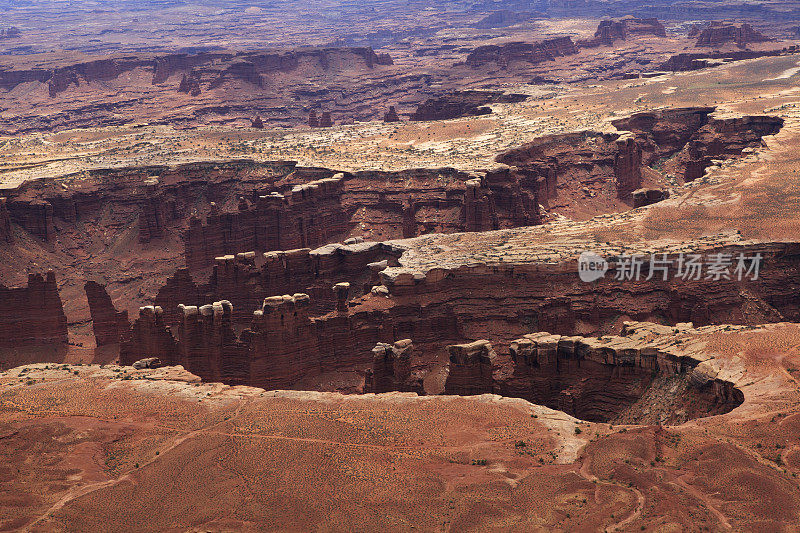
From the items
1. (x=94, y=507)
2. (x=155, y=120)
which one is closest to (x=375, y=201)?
(x=94, y=507)

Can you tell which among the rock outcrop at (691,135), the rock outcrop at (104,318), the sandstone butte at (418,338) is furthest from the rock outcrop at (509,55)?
the rock outcrop at (104,318)

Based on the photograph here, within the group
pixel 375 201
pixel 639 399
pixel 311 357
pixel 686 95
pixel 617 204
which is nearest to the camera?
pixel 639 399

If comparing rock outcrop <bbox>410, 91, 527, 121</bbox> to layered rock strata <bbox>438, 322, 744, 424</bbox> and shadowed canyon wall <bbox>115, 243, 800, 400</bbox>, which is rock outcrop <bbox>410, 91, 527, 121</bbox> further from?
layered rock strata <bbox>438, 322, 744, 424</bbox>

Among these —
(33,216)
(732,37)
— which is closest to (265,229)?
(33,216)

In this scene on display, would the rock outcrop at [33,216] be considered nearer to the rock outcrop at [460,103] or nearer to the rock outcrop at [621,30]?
the rock outcrop at [460,103]

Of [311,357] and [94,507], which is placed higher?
[94,507]

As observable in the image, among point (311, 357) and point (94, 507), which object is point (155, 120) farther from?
point (94, 507)

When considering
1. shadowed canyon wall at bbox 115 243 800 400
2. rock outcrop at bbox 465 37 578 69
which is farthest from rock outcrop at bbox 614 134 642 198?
rock outcrop at bbox 465 37 578 69

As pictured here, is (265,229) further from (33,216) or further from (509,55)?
(509,55)
